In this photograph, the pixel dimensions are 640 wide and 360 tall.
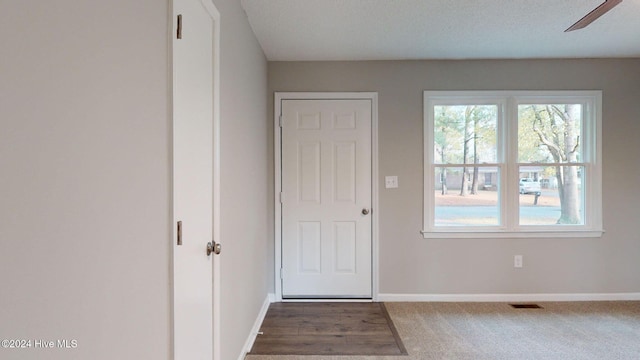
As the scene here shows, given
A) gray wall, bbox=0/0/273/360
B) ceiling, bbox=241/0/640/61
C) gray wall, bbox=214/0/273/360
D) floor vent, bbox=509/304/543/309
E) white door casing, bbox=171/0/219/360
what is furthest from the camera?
floor vent, bbox=509/304/543/309

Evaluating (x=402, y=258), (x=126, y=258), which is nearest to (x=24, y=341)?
(x=126, y=258)

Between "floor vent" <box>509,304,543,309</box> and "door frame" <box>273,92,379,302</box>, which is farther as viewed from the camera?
"door frame" <box>273,92,379,302</box>

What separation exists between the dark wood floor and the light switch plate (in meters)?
1.17

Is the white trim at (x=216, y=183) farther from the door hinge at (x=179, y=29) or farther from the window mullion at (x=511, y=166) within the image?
the window mullion at (x=511, y=166)

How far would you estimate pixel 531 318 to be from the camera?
272 centimetres

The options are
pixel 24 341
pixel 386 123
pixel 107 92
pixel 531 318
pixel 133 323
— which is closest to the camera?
pixel 24 341

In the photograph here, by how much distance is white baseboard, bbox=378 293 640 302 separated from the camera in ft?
10.0

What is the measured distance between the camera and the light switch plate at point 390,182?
311cm

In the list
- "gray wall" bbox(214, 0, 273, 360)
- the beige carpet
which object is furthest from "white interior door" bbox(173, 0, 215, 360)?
the beige carpet

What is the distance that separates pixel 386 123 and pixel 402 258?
138cm

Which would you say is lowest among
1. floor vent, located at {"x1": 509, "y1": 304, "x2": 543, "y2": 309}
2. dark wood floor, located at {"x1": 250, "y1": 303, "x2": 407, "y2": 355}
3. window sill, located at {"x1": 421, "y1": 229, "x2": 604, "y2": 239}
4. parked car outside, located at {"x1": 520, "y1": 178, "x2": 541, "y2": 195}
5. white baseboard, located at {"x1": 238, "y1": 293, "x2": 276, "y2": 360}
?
dark wood floor, located at {"x1": 250, "y1": 303, "x2": 407, "y2": 355}

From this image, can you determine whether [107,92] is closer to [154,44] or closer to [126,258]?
[154,44]

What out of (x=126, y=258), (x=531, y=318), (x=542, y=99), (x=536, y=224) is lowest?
(x=531, y=318)

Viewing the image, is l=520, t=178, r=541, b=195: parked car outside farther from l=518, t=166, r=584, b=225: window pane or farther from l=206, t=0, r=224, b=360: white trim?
l=206, t=0, r=224, b=360: white trim
